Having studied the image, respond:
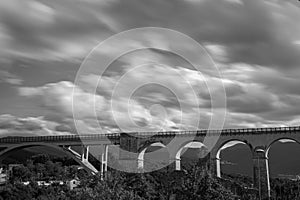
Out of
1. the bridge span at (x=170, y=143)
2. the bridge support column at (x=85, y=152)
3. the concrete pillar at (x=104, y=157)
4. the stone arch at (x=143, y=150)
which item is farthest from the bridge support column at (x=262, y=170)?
the bridge support column at (x=85, y=152)

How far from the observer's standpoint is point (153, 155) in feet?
189

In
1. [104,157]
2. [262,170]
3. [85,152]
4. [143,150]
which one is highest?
[143,150]

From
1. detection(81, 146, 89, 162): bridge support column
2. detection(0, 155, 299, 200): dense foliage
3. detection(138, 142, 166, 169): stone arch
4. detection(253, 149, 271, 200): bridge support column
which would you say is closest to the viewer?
detection(0, 155, 299, 200): dense foliage

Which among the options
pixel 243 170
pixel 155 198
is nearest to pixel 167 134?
pixel 155 198

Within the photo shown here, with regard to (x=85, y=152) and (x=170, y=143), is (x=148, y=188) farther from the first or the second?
(x=85, y=152)

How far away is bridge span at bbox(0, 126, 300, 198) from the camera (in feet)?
145

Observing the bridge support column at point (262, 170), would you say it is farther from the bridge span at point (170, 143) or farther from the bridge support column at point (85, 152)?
the bridge support column at point (85, 152)

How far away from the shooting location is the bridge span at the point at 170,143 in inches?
1735

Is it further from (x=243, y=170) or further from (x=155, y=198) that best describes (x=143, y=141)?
(x=243, y=170)

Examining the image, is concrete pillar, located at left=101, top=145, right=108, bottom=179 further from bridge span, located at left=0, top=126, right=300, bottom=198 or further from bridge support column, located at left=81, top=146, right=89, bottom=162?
bridge support column, located at left=81, top=146, right=89, bottom=162

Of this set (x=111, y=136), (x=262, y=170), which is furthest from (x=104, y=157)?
(x=262, y=170)

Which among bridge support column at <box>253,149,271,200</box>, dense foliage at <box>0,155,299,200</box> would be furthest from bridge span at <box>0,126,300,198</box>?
dense foliage at <box>0,155,299,200</box>

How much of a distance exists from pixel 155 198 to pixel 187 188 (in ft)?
47.1

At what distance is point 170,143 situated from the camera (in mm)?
50312
